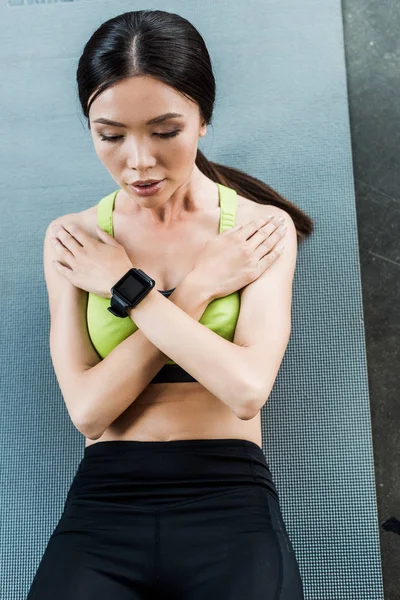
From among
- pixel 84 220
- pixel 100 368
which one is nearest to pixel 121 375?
pixel 100 368

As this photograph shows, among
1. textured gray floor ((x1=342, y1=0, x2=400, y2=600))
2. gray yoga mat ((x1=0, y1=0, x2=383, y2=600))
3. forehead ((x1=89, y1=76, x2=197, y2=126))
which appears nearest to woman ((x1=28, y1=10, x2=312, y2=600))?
forehead ((x1=89, y1=76, x2=197, y2=126))

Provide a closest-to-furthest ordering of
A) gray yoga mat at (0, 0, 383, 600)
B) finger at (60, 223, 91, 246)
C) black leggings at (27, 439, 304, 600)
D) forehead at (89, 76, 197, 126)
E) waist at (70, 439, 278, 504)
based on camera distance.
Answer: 1. forehead at (89, 76, 197, 126)
2. black leggings at (27, 439, 304, 600)
3. waist at (70, 439, 278, 504)
4. finger at (60, 223, 91, 246)
5. gray yoga mat at (0, 0, 383, 600)

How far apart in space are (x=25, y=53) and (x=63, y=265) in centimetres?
132

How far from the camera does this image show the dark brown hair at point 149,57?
1.58 metres

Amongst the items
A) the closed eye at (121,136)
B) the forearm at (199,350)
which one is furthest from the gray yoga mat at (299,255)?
the closed eye at (121,136)

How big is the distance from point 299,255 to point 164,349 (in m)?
0.97

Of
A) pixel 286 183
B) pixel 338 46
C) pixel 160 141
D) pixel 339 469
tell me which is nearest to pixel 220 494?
pixel 339 469

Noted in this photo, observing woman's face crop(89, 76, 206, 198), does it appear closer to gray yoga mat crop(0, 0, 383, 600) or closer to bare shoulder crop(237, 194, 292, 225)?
bare shoulder crop(237, 194, 292, 225)

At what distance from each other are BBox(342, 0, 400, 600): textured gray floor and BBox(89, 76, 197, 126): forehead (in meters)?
1.26

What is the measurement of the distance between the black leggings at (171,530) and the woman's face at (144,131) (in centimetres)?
75

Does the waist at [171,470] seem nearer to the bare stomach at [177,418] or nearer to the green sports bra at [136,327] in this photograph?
the bare stomach at [177,418]

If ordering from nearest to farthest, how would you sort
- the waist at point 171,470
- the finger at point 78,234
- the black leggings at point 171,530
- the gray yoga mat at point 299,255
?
the black leggings at point 171,530 → the waist at point 171,470 → the finger at point 78,234 → the gray yoga mat at point 299,255

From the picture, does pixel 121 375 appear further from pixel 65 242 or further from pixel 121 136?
pixel 121 136

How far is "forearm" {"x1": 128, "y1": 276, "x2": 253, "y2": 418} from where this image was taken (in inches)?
66.3
